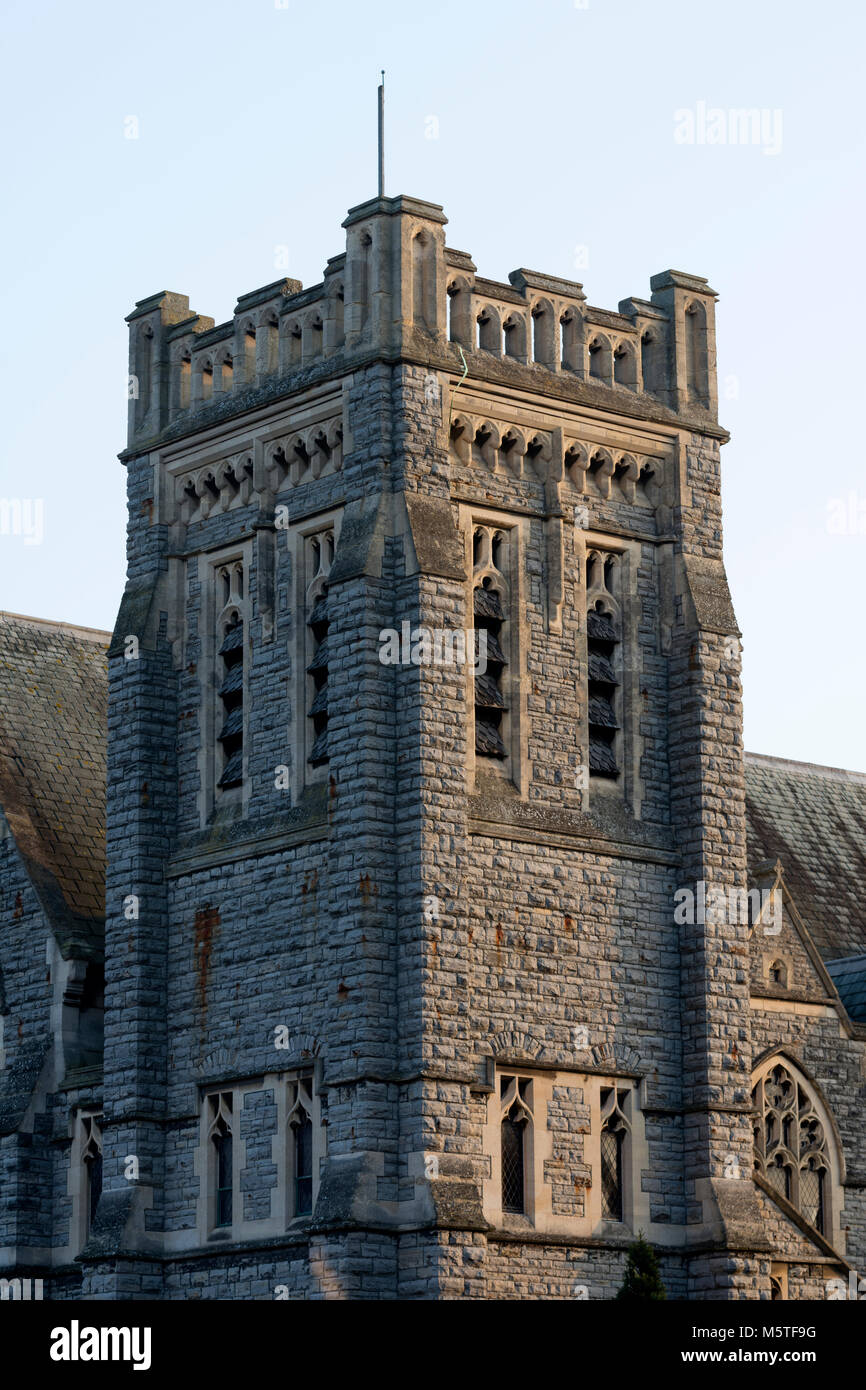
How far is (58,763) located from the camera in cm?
4525

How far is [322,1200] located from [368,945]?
316 cm

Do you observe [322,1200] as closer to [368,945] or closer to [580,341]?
[368,945]

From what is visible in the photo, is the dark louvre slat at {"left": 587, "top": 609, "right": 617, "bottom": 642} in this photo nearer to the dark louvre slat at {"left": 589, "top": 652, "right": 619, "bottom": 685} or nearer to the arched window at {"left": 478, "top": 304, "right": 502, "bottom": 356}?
the dark louvre slat at {"left": 589, "top": 652, "right": 619, "bottom": 685}

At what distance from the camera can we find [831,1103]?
1646 inches

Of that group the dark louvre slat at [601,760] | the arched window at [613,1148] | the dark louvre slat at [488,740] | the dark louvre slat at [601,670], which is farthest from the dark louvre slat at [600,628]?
the arched window at [613,1148]

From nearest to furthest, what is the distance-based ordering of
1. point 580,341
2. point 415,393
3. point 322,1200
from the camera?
point 322,1200, point 415,393, point 580,341

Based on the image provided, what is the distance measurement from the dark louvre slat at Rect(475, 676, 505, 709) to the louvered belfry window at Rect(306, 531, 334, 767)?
Answer: 2.00 m

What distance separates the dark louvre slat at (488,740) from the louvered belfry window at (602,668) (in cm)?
165

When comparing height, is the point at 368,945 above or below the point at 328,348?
below

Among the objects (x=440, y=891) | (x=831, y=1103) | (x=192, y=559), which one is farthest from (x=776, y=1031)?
(x=192, y=559)

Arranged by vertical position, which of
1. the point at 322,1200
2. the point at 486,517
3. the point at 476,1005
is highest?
the point at 486,517

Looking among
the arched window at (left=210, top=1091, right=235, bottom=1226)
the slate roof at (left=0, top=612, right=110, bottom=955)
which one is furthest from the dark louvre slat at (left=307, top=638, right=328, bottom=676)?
the slate roof at (left=0, top=612, right=110, bottom=955)

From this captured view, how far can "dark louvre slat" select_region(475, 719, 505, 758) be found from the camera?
37031mm

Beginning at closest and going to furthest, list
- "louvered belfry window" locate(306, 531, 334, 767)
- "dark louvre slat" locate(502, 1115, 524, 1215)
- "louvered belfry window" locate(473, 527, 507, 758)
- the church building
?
the church building → "dark louvre slat" locate(502, 1115, 524, 1215) → "louvered belfry window" locate(473, 527, 507, 758) → "louvered belfry window" locate(306, 531, 334, 767)
